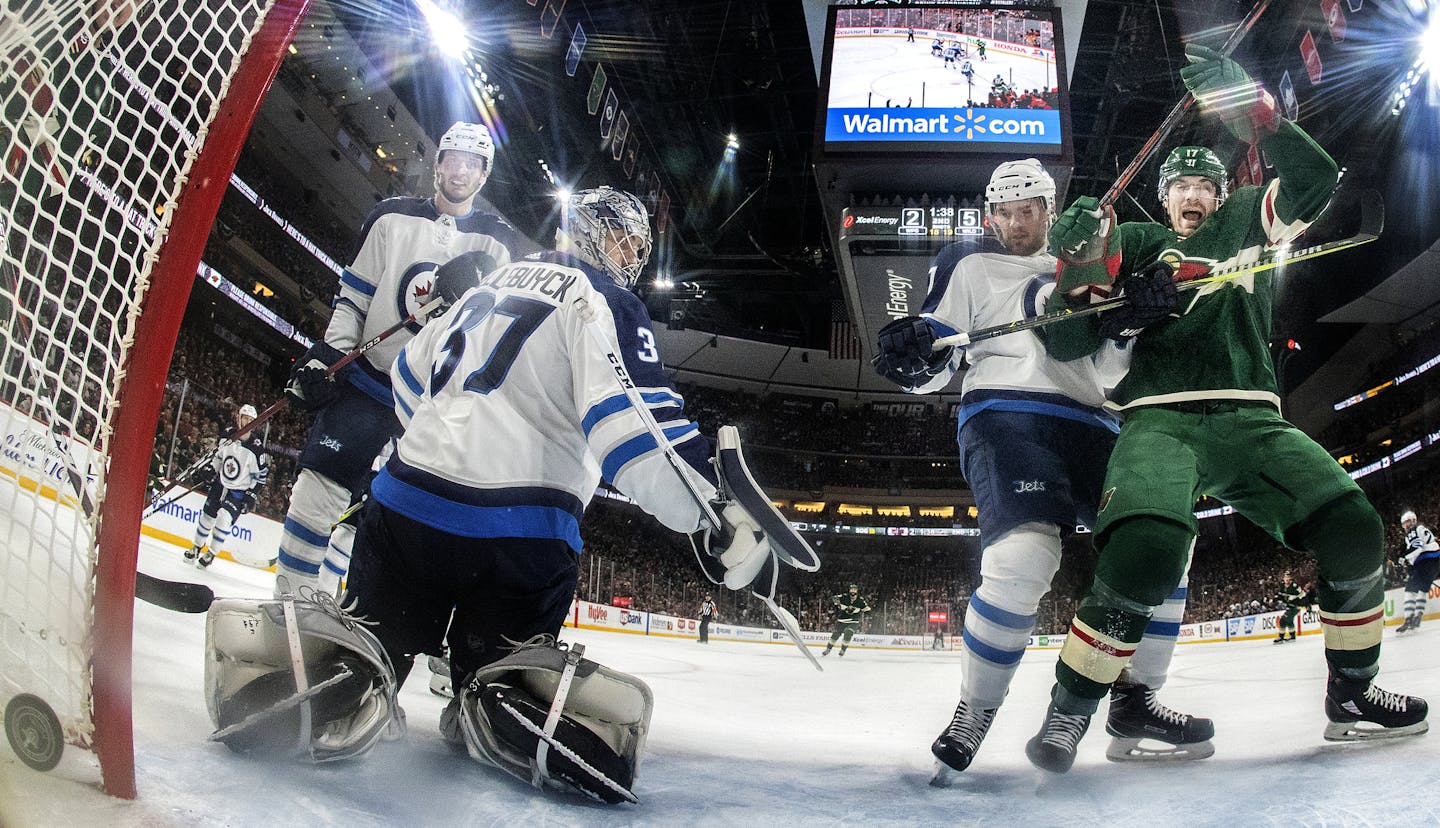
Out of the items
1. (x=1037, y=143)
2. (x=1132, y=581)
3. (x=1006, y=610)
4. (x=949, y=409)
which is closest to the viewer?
(x=1132, y=581)

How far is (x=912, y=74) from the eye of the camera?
3584 mm

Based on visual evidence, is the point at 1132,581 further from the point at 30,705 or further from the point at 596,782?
the point at 30,705

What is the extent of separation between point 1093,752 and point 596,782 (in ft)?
2.92

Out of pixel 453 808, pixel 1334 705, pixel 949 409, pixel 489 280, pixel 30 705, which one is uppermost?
pixel 949 409

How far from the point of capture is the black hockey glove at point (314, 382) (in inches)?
69.2

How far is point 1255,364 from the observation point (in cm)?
141

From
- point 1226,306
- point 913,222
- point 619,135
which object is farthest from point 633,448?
point 619,135

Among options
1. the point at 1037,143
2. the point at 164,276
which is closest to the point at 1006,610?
the point at 164,276

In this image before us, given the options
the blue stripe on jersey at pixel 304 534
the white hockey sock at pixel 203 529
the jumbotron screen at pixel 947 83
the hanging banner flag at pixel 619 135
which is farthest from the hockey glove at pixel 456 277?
the hanging banner flag at pixel 619 135

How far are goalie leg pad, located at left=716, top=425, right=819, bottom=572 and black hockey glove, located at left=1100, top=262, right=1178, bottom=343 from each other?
659 millimetres

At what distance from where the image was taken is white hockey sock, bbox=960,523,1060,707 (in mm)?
1379

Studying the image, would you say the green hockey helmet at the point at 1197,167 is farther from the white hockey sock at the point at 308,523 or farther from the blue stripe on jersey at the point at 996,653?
the white hockey sock at the point at 308,523

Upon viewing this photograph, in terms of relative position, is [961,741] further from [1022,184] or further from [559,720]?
[1022,184]

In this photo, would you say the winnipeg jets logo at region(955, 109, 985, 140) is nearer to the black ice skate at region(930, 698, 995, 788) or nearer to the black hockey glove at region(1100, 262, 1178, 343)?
the black hockey glove at region(1100, 262, 1178, 343)
